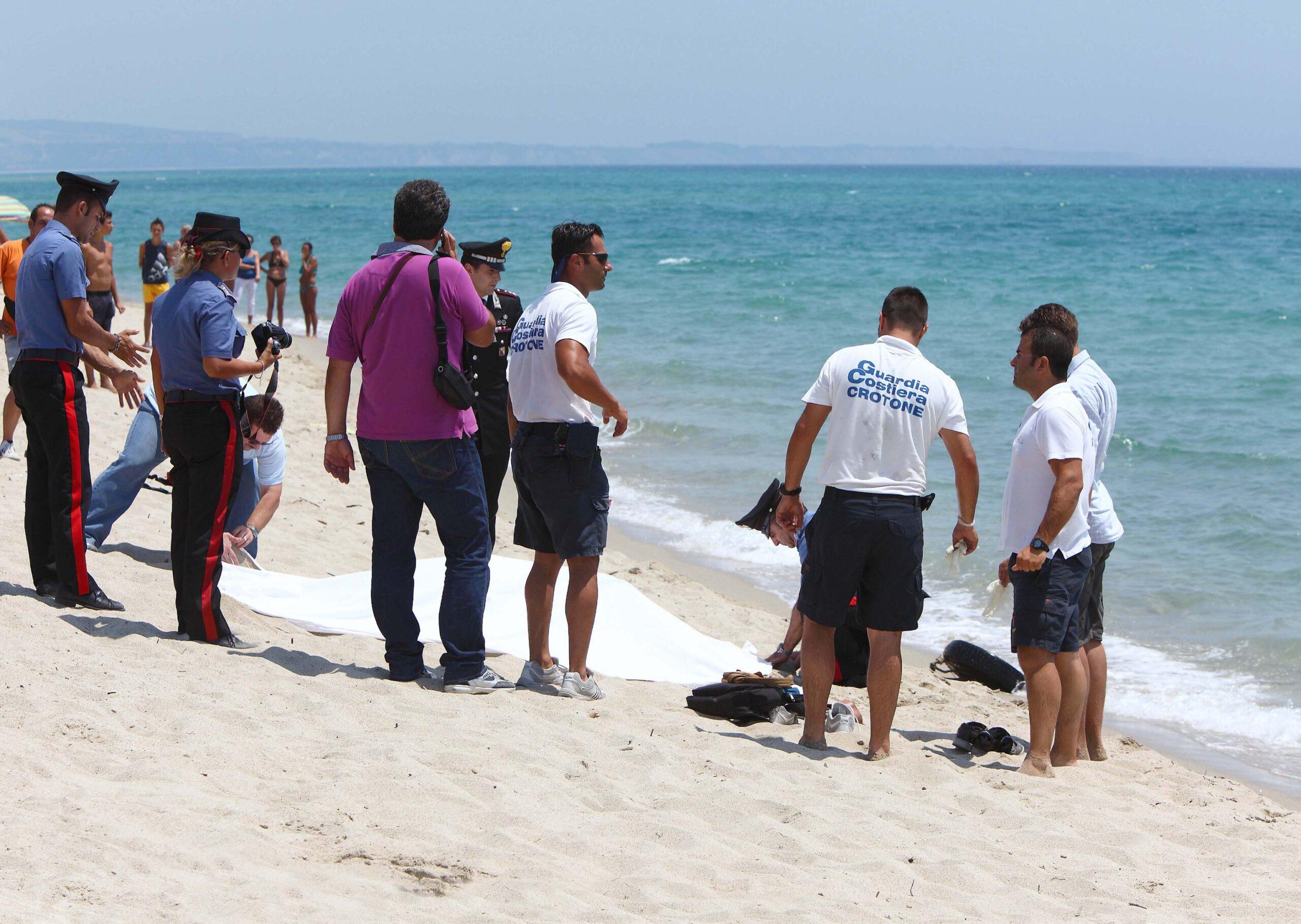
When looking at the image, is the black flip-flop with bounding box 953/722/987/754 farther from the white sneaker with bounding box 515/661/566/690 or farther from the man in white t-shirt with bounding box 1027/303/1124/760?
the white sneaker with bounding box 515/661/566/690

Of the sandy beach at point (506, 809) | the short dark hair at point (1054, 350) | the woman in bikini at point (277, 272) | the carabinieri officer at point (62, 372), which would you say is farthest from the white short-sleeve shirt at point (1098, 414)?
the woman in bikini at point (277, 272)

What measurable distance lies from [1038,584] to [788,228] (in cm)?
5152

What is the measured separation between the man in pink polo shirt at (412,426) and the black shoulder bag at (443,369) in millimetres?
17

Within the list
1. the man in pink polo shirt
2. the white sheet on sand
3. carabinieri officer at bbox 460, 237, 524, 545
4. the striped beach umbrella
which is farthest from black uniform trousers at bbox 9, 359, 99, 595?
the striped beach umbrella

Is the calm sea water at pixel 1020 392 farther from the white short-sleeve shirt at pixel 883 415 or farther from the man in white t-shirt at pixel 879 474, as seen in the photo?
the white short-sleeve shirt at pixel 883 415

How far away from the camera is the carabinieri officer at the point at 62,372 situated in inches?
186

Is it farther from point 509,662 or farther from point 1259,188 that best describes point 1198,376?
point 1259,188

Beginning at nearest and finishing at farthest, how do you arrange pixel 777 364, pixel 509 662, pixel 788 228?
1. pixel 509 662
2. pixel 777 364
3. pixel 788 228

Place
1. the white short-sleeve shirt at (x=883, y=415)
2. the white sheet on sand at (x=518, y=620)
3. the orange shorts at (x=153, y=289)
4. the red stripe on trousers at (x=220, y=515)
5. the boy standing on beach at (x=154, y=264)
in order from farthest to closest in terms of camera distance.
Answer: the orange shorts at (x=153, y=289), the boy standing on beach at (x=154, y=264), the white sheet on sand at (x=518, y=620), the red stripe on trousers at (x=220, y=515), the white short-sleeve shirt at (x=883, y=415)

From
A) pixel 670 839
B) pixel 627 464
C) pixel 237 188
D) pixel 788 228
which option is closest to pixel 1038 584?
pixel 670 839

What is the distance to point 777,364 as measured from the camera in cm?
1714

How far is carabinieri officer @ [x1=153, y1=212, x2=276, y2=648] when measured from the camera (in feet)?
14.9

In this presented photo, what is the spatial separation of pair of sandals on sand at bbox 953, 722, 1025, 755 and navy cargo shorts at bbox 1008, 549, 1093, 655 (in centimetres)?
56

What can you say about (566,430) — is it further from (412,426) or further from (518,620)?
(518,620)
